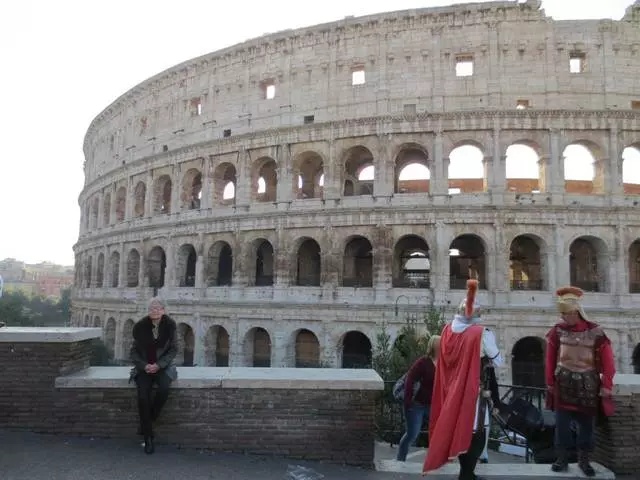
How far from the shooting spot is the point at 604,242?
18234 millimetres

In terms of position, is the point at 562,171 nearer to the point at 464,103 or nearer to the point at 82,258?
the point at 464,103

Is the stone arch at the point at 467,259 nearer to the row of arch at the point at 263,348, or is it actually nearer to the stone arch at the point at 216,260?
the row of arch at the point at 263,348

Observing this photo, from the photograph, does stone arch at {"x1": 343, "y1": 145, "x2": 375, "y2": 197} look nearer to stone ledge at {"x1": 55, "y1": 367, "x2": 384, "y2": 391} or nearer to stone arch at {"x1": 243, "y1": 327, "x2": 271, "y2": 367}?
stone arch at {"x1": 243, "y1": 327, "x2": 271, "y2": 367}

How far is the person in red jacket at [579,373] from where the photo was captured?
4785 mm

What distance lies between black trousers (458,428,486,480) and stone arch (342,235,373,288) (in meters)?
16.4

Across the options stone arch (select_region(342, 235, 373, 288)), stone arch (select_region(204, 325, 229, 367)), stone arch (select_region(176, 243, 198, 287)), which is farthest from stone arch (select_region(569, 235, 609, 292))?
stone arch (select_region(176, 243, 198, 287))

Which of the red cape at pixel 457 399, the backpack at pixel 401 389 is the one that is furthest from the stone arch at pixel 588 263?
the red cape at pixel 457 399

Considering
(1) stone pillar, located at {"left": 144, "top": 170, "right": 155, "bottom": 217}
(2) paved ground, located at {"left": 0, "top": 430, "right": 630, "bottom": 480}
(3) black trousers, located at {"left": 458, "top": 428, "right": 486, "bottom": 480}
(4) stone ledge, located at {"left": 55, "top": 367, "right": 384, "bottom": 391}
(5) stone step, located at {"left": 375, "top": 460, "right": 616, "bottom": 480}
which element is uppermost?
(1) stone pillar, located at {"left": 144, "top": 170, "right": 155, "bottom": 217}

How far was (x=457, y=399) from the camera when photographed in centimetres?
444

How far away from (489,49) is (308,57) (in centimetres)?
805

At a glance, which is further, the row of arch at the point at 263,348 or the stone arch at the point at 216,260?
the stone arch at the point at 216,260

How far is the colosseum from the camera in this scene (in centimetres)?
1842

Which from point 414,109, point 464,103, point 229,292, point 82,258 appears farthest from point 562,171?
point 82,258

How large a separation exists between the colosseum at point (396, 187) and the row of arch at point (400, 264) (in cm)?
9
